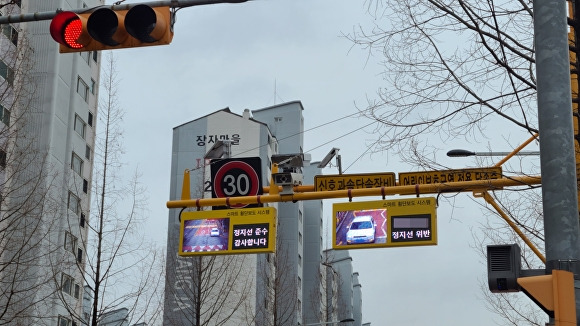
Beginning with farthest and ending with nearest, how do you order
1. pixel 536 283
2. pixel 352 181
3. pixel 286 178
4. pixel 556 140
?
pixel 286 178, pixel 352 181, pixel 556 140, pixel 536 283

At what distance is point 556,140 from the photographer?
618cm

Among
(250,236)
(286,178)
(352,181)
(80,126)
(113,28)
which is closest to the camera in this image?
(113,28)

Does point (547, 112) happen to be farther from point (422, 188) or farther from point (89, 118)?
point (89, 118)

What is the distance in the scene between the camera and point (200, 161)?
63219 millimetres

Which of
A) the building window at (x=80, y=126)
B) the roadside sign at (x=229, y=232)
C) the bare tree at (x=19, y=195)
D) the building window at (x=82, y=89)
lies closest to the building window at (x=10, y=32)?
the bare tree at (x=19, y=195)

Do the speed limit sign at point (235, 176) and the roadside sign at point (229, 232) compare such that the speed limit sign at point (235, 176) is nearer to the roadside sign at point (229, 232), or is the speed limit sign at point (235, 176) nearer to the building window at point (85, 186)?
the roadside sign at point (229, 232)

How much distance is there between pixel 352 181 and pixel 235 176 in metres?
2.81

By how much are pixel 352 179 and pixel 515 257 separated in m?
11.2

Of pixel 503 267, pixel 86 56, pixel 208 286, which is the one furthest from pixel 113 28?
pixel 86 56

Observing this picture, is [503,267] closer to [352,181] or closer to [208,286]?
[352,181]

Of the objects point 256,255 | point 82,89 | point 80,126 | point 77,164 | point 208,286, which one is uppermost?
point 82,89

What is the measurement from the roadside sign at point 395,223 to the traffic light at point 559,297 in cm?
1119

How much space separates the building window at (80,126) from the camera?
43.3 meters

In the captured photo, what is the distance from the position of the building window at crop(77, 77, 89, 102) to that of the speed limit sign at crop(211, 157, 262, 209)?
2622 centimetres
